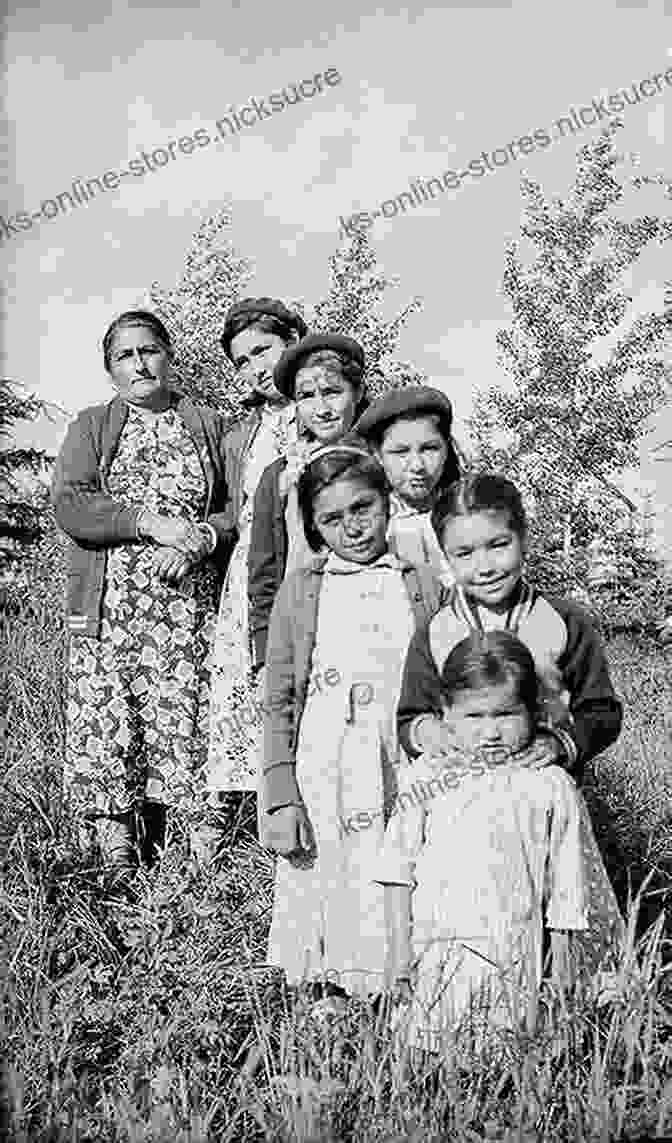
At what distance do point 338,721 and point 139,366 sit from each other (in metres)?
1.37

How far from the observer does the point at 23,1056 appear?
2992 mm

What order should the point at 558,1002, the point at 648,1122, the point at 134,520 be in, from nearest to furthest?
1. the point at 648,1122
2. the point at 558,1002
3. the point at 134,520

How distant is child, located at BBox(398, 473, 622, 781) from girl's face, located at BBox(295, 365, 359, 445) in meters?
0.61

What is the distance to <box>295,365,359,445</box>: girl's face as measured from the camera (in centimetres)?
362

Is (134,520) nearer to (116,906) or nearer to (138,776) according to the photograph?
(138,776)

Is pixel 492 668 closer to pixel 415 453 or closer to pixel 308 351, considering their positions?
pixel 415 453

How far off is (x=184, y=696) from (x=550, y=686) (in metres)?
1.46

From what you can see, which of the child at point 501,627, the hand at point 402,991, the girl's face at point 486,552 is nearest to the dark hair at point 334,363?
the child at point 501,627

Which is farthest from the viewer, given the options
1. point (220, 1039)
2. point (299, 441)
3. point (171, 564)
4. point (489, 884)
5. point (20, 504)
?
point (20, 504)

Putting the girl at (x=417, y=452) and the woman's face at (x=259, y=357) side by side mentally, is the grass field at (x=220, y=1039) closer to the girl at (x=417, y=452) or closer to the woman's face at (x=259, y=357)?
the girl at (x=417, y=452)

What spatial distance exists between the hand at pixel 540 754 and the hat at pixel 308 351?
1.25 m

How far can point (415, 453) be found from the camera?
332 centimetres

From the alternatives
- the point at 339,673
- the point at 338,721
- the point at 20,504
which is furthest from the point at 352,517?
the point at 20,504

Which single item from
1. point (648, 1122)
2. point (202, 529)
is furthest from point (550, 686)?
point (202, 529)
